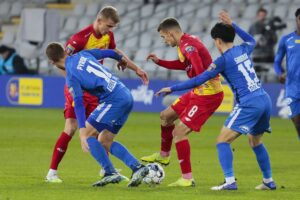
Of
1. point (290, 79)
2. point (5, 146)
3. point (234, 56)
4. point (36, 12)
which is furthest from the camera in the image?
point (36, 12)

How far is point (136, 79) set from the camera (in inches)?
1034

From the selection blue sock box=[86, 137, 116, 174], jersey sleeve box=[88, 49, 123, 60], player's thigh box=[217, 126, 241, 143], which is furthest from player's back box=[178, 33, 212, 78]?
blue sock box=[86, 137, 116, 174]

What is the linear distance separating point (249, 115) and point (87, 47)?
2823 mm

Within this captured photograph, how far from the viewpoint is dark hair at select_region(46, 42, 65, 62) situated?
11.1 metres

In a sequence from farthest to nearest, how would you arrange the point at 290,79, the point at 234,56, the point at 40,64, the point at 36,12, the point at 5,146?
the point at 40,64, the point at 36,12, the point at 5,146, the point at 290,79, the point at 234,56

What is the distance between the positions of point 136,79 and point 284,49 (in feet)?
40.6

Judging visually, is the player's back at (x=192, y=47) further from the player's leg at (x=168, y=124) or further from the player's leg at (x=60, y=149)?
the player's leg at (x=60, y=149)

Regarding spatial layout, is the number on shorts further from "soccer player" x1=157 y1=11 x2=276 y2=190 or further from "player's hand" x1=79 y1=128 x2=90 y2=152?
"player's hand" x1=79 y1=128 x2=90 y2=152

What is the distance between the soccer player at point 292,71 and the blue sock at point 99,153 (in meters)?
4.07

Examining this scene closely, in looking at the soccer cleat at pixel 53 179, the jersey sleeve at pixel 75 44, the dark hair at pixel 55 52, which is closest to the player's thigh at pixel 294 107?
the jersey sleeve at pixel 75 44

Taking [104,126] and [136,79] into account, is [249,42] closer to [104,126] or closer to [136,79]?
[104,126]

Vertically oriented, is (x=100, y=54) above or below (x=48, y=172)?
above

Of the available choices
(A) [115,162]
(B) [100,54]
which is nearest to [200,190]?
(B) [100,54]

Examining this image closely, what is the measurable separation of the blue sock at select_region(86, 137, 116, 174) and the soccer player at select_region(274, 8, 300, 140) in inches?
160
